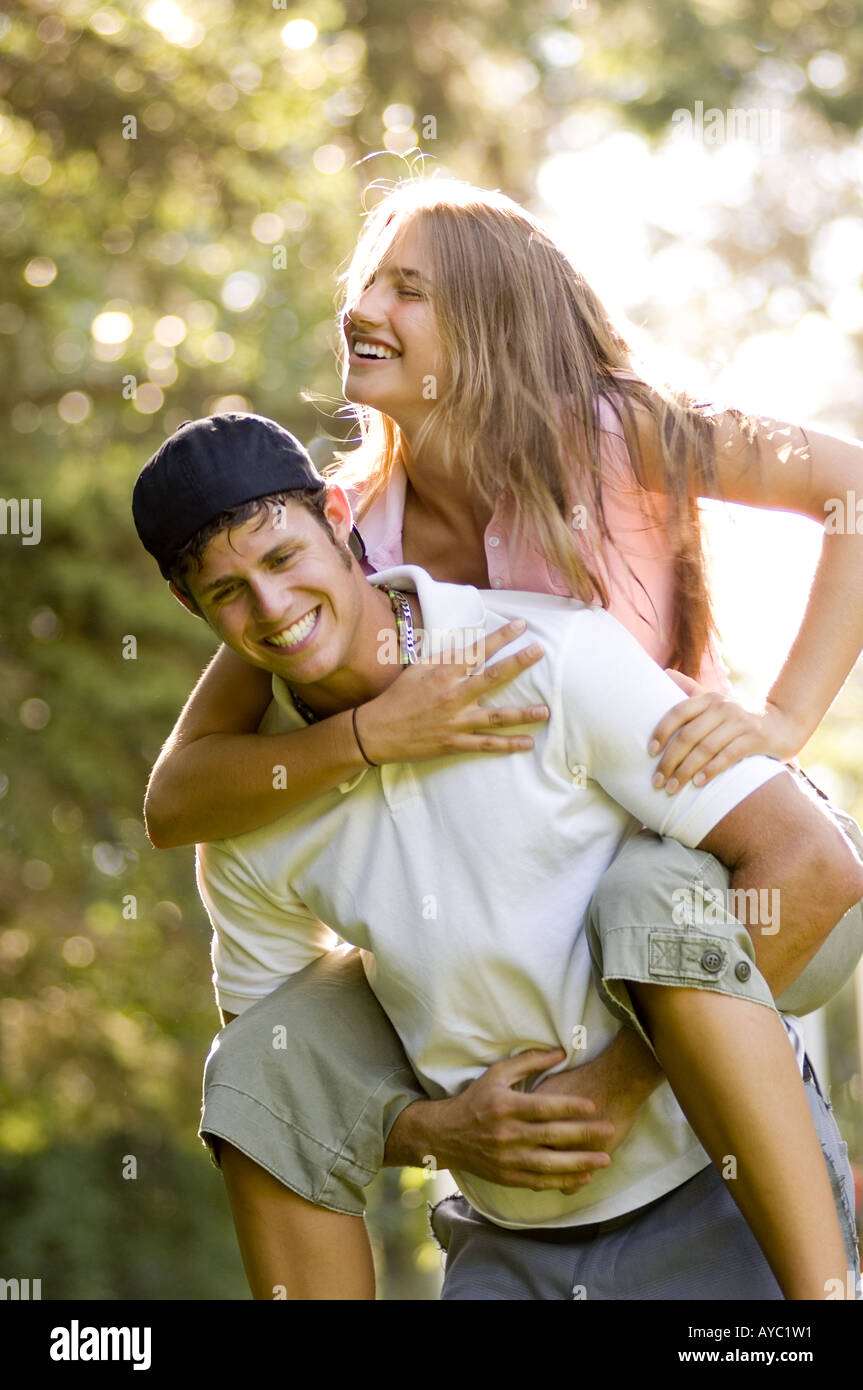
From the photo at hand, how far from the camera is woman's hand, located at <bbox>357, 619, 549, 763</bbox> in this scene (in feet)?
5.86

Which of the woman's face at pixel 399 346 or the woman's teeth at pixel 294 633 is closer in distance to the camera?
the woman's teeth at pixel 294 633

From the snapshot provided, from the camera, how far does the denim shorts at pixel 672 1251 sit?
1805 mm

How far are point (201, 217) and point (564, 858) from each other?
4908mm

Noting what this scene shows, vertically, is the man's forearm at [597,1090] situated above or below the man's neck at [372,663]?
below

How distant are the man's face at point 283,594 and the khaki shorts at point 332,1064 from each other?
1.38 ft

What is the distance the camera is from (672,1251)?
182 cm

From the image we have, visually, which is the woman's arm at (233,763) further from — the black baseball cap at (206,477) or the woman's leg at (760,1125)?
the woman's leg at (760,1125)

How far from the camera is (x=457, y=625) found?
73.7 inches

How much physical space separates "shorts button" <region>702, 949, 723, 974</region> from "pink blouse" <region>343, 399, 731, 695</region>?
19.8 inches

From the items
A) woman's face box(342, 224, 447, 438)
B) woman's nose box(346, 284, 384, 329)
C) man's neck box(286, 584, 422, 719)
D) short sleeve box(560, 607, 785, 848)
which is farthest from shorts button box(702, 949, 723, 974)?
woman's nose box(346, 284, 384, 329)

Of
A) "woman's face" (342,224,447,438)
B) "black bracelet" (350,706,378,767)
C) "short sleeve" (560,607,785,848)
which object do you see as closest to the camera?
"short sleeve" (560,607,785,848)

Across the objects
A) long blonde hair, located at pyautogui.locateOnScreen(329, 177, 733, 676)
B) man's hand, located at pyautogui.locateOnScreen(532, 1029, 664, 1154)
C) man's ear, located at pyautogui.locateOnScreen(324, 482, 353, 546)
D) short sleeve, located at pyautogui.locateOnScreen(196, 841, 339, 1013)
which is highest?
long blonde hair, located at pyautogui.locateOnScreen(329, 177, 733, 676)

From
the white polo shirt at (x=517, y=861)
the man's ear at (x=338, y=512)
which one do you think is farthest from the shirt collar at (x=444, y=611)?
the man's ear at (x=338, y=512)

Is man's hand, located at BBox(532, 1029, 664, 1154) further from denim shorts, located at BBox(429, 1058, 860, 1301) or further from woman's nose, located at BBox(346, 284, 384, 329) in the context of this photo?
woman's nose, located at BBox(346, 284, 384, 329)
